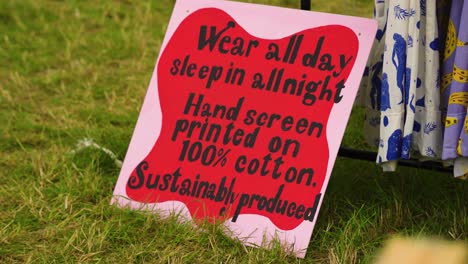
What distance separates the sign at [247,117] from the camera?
197 centimetres

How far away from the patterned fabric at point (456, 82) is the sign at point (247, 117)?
27 centimetres

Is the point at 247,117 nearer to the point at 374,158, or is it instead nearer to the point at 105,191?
the point at 374,158

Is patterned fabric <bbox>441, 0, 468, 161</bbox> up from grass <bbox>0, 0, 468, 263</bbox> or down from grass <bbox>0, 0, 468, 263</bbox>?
up

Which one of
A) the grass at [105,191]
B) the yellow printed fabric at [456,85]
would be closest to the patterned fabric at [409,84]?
the yellow printed fabric at [456,85]

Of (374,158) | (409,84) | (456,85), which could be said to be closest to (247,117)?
(374,158)

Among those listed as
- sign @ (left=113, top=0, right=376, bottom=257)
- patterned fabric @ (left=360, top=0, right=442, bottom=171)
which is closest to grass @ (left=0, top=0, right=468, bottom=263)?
sign @ (left=113, top=0, right=376, bottom=257)

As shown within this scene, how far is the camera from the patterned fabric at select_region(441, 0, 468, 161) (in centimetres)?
168

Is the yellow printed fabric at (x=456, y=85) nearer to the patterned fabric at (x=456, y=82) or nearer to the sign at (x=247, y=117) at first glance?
the patterned fabric at (x=456, y=82)

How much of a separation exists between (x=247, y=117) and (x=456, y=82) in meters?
0.62

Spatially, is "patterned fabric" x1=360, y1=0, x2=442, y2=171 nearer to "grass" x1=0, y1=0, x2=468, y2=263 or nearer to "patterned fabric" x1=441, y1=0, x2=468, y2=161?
"patterned fabric" x1=441, y1=0, x2=468, y2=161

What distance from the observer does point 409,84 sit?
1763 millimetres

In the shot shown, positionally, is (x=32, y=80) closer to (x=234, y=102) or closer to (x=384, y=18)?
(x=234, y=102)

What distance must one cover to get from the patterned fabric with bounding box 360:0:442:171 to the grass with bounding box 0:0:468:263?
284 mm

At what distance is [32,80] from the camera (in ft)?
11.1
